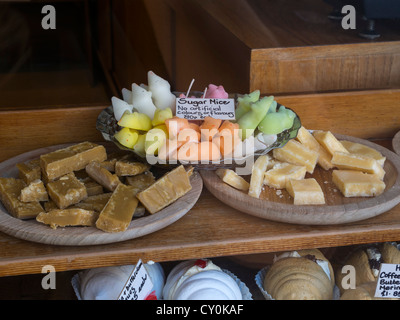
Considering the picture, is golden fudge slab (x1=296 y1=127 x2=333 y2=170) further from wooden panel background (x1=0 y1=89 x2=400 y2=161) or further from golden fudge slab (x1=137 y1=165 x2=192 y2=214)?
golden fudge slab (x1=137 y1=165 x2=192 y2=214)

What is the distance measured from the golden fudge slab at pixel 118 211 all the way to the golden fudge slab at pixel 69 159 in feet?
0.52

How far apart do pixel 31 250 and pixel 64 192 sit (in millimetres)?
132

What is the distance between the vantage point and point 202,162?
1147 millimetres

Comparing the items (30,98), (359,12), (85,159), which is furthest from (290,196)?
(30,98)

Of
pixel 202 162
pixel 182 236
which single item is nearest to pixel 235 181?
pixel 202 162

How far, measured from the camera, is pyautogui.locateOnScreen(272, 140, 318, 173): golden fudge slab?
4.11 ft

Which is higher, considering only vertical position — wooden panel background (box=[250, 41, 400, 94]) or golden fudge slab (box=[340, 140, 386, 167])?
wooden panel background (box=[250, 41, 400, 94])

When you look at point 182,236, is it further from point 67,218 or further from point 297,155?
point 297,155

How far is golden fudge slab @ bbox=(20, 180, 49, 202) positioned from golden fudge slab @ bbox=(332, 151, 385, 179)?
68cm

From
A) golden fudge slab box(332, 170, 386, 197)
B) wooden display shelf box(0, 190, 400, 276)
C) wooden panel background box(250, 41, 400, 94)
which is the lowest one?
wooden display shelf box(0, 190, 400, 276)

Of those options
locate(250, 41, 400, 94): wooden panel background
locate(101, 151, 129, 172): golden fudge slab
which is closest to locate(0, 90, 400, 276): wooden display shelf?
locate(101, 151, 129, 172): golden fudge slab

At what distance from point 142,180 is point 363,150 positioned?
0.58 m

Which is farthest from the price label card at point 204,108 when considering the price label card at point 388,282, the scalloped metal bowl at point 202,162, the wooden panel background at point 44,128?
the price label card at point 388,282

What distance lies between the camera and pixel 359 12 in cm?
157
